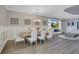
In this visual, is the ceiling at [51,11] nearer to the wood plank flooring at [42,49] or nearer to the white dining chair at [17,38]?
the white dining chair at [17,38]


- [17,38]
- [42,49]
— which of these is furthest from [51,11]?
[17,38]

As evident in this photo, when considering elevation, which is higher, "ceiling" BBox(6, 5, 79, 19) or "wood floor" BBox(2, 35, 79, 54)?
"ceiling" BBox(6, 5, 79, 19)

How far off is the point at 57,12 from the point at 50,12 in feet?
0.92

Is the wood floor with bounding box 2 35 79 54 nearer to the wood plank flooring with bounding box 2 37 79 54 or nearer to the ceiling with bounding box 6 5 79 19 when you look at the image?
the wood plank flooring with bounding box 2 37 79 54

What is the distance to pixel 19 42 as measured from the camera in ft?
11.4

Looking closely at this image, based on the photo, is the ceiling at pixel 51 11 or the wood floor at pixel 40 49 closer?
the wood floor at pixel 40 49

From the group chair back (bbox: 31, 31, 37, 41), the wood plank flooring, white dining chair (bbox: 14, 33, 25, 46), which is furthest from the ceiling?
the wood plank flooring

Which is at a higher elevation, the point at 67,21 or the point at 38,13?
the point at 38,13

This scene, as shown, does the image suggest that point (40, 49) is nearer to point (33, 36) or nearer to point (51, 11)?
point (33, 36)

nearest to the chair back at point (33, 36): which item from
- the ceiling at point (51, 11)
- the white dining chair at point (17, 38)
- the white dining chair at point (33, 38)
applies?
the white dining chair at point (33, 38)

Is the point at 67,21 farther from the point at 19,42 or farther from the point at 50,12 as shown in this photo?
the point at 19,42

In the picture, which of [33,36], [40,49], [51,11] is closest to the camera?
[40,49]

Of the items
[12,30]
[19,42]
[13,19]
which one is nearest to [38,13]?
[13,19]
